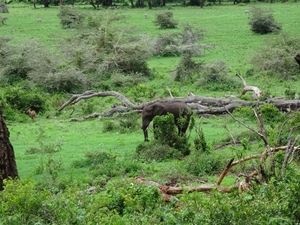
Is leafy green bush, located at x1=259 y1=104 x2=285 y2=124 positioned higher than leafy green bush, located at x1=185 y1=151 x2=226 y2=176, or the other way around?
leafy green bush, located at x1=185 y1=151 x2=226 y2=176

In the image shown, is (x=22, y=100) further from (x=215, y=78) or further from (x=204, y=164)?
(x=204, y=164)

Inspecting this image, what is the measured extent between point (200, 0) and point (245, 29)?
18.1 meters

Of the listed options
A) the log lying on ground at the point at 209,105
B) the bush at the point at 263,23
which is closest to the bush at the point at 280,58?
the log lying on ground at the point at 209,105

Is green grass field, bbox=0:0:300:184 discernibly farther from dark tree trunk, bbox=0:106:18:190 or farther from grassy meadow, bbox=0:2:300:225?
dark tree trunk, bbox=0:106:18:190

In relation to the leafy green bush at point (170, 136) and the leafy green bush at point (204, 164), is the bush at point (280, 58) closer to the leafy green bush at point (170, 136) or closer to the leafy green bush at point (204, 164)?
Answer: the leafy green bush at point (170, 136)

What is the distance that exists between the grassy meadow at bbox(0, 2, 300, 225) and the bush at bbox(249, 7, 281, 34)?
0.77 m

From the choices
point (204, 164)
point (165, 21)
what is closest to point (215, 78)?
point (204, 164)

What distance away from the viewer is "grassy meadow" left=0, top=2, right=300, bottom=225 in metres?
12.5

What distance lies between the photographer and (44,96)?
24.4 metres

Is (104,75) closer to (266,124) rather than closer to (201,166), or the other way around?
(266,124)

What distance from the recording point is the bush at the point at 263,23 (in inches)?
1501

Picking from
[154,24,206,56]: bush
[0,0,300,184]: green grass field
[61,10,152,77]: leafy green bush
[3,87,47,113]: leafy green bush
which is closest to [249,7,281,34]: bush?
[0,0,300,184]: green grass field

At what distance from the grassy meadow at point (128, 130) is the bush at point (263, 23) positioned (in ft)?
2.53

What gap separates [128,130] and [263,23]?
2308 centimetres
